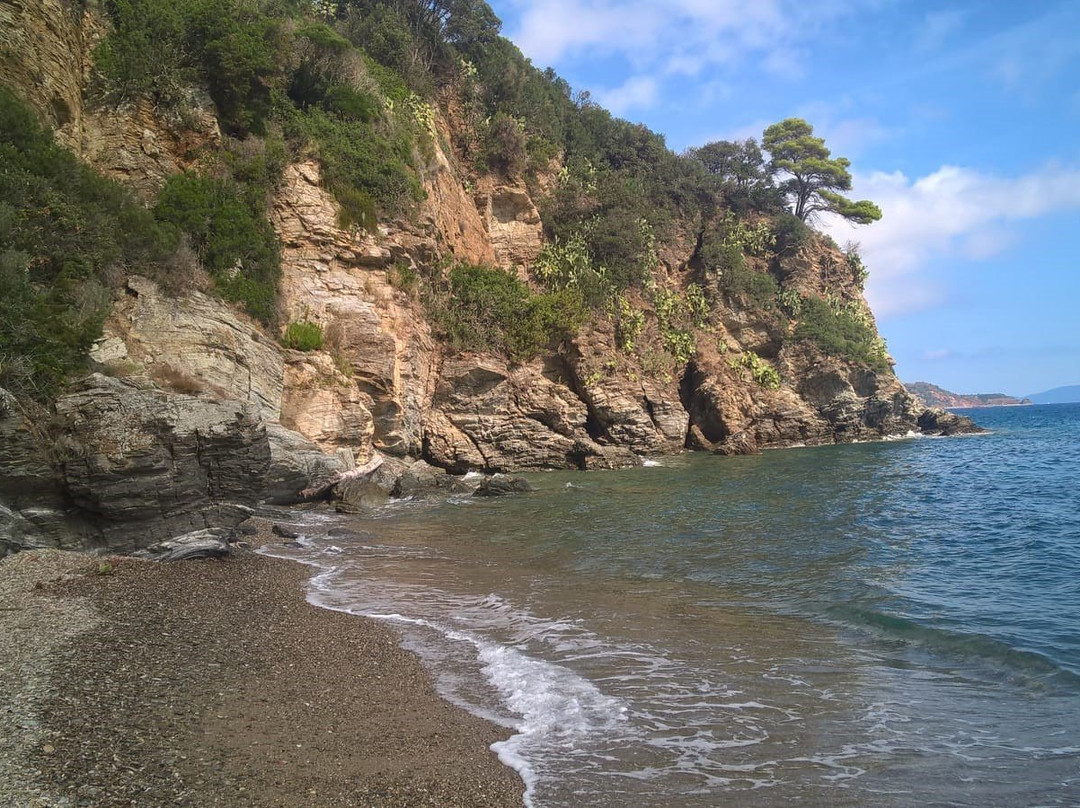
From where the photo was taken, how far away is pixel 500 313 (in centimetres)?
3134

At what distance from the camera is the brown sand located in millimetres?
4223

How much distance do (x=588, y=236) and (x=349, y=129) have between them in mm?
16905

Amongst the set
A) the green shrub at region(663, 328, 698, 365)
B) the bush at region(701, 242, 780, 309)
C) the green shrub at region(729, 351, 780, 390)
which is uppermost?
the bush at region(701, 242, 780, 309)

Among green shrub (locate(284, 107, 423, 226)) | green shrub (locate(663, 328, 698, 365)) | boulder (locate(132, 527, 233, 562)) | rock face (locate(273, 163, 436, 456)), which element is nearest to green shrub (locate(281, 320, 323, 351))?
rock face (locate(273, 163, 436, 456))

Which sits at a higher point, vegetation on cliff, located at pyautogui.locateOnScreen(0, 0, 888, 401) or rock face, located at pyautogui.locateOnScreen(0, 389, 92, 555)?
vegetation on cliff, located at pyautogui.locateOnScreen(0, 0, 888, 401)

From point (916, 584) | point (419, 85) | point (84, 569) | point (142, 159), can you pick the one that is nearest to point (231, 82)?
point (142, 159)

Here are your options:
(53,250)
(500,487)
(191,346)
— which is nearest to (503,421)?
(500,487)

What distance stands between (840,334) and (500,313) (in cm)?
2636

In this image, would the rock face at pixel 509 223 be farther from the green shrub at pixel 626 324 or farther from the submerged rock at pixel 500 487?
the submerged rock at pixel 500 487

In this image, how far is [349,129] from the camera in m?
25.9

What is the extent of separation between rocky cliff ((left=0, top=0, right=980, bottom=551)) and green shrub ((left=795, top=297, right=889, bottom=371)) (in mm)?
755

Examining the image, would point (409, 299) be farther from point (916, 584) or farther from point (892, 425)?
point (892, 425)

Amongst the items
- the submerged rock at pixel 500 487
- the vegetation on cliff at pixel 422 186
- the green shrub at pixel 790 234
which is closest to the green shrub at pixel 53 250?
the vegetation on cliff at pixel 422 186

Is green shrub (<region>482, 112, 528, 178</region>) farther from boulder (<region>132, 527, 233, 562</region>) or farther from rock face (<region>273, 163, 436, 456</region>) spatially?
boulder (<region>132, 527, 233, 562</region>)
